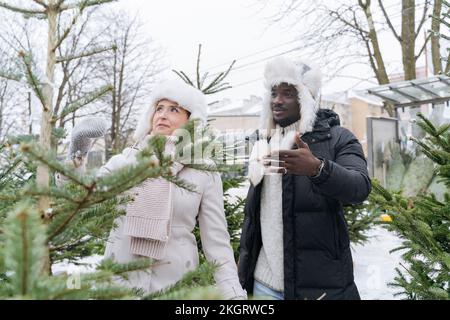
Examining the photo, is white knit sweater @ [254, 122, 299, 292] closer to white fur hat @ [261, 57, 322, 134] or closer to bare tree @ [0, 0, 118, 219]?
white fur hat @ [261, 57, 322, 134]

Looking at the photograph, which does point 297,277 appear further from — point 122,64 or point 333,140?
point 122,64

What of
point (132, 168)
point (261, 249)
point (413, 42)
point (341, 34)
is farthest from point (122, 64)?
point (132, 168)

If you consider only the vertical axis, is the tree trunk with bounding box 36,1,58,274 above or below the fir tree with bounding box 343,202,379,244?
above

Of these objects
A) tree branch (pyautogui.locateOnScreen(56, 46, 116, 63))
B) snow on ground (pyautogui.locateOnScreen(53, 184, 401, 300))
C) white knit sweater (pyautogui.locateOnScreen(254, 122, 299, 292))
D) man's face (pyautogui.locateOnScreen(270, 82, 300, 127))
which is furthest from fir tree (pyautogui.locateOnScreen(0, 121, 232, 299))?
snow on ground (pyautogui.locateOnScreen(53, 184, 401, 300))

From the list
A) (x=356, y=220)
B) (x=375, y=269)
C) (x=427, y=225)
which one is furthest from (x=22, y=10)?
(x=375, y=269)

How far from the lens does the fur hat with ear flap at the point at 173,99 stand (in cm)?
229

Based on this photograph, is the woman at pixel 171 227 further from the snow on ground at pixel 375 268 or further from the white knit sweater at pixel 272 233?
the snow on ground at pixel 375 268

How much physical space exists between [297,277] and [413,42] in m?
11.4

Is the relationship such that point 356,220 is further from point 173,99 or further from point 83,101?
point 83,101

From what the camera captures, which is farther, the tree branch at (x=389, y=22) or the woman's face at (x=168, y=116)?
the tree branch at (x=389, y=22)

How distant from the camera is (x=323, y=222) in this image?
2.19m

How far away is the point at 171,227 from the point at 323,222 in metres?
0.73

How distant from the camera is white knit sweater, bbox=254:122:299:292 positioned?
2271 mm

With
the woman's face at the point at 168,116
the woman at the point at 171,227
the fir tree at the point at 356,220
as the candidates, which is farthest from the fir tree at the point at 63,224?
the fir tree at the point at 356,220
